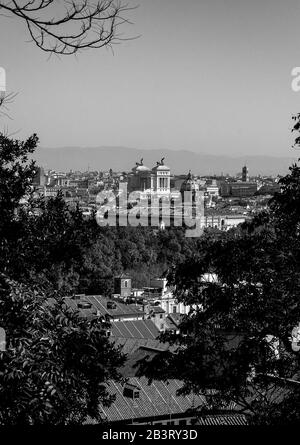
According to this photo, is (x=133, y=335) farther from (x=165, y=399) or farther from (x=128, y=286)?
(x=128, y=286)

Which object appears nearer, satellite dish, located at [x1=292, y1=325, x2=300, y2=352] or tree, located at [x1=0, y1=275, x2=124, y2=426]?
tree, located at [x1=0, y1=275, x2=124, y2=426]

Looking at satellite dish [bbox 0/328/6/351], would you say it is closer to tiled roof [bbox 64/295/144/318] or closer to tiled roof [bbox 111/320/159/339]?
tiled roof [bbox 111/320/159/339]

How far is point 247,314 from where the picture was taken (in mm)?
6520

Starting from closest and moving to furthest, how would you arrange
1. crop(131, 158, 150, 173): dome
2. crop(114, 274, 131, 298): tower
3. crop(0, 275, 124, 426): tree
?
crop(0, 275, 124, 426): tree, crop(114, 274, 131, 298): tower, crop(131, 158, 150, 173): dome

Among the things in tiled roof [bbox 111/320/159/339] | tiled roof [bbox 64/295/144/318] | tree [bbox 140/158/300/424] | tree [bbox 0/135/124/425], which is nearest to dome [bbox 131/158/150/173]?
tiled roof [bbox 64/295/144/318]

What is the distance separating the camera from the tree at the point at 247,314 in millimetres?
6273

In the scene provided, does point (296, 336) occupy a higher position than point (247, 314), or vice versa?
point (247, 314)

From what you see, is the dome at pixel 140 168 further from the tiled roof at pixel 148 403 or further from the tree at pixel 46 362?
the tree at pixel 46 362

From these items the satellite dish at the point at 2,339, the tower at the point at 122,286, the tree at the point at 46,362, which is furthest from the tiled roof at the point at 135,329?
the satellite dish at the point at 2,339

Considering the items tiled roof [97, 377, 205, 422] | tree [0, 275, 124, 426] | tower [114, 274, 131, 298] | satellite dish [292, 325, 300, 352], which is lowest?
tower [114, 274, 131, 298]

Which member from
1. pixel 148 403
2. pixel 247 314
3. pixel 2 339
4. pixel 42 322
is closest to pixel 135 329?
pixel 148 403

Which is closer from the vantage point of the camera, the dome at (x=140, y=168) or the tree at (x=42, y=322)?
the tree at (x=42, y=322)

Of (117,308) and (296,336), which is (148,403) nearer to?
(296,336)

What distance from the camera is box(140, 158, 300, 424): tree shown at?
627 centimetres
